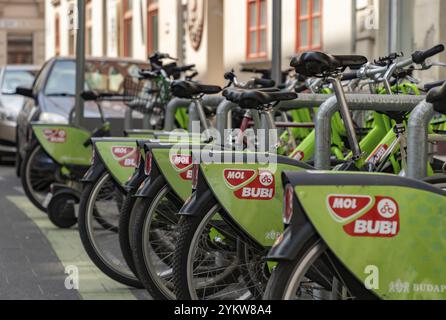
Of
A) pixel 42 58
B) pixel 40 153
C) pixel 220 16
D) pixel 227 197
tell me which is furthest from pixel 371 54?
pixel 42 58

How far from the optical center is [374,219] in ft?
10.9

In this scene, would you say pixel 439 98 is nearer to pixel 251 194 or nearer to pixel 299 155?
pixel 251 194

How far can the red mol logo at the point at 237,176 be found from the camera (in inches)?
169

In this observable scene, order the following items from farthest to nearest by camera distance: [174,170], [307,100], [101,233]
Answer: [101,233] < [307,100] < [174,170]

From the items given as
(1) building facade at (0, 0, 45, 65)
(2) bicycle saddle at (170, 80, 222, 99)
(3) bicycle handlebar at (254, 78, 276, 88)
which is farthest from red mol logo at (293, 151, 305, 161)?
(1) building facade at (0, 0, 45, 65)

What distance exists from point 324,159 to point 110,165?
1.83m

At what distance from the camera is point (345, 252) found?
130 inches

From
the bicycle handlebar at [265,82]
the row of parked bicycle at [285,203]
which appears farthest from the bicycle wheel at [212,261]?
the bicycle handlebar at [265,82]

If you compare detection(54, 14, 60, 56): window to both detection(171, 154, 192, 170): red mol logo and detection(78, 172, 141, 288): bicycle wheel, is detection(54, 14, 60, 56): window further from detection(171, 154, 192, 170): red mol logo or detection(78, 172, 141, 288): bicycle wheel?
detection(171, 154, 192, 170): red mol logo

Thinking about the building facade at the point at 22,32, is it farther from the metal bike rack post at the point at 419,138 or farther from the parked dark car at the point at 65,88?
the metal bike rack post at the point at 419,138

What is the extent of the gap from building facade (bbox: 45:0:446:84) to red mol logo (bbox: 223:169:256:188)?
229 inches

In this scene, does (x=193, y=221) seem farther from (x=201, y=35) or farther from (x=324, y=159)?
(x=201, y=35)

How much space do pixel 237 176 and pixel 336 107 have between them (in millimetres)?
640

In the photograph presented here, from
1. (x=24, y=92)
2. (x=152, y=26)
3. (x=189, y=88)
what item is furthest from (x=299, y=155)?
(x=152, y=26)
